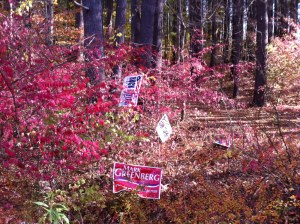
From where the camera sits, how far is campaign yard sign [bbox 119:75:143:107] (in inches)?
234

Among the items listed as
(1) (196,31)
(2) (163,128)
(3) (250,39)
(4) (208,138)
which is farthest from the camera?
(3) (250,39)

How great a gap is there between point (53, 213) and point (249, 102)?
39.1ft

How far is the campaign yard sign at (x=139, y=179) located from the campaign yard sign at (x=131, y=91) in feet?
3.47

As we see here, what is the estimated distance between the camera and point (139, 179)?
18.1 ft

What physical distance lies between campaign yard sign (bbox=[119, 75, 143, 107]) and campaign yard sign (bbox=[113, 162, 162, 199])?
1058 mm

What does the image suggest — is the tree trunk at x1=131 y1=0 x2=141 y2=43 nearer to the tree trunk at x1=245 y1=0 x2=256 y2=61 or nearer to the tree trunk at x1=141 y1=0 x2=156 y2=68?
the tree trunk at x1=141 y1=0 x2=156 y2=68

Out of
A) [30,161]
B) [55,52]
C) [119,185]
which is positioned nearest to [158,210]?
[119,185]

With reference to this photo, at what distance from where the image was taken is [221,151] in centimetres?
719

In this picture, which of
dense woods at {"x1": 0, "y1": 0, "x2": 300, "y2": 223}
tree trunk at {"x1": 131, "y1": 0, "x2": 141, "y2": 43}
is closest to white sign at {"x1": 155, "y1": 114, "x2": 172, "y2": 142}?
dense woods at {"x1": 0, "y1": 0, "x2": 300, "y2": 223}

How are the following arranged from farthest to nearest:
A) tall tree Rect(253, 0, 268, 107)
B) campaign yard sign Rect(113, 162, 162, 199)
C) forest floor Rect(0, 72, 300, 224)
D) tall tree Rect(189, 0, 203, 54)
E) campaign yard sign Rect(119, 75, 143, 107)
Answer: tall tree Rect(253, 0, 268, 107) < tall tree Rect(189, 0, 203, 54) < campaign yard sign Rect(119, 75, 143, 107) < forest floor Rect(0, 72, 300, 224) < campaign yard sign Rect(113, 162, 162, 199)

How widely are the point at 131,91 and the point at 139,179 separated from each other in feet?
4.74

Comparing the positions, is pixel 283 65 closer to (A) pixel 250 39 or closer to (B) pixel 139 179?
(A) pixel 250 39

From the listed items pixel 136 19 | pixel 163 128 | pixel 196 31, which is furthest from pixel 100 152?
pixel 136 19

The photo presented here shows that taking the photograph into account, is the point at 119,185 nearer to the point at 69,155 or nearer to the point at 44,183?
the point at 69,155
